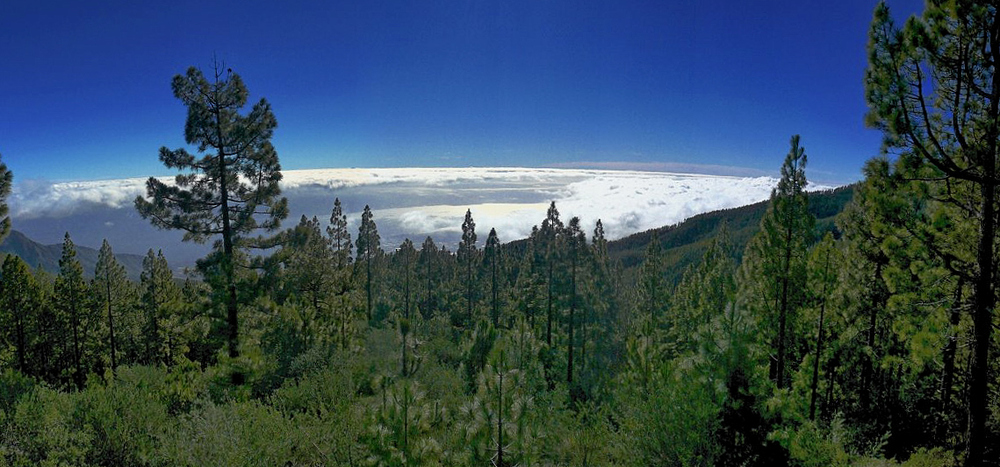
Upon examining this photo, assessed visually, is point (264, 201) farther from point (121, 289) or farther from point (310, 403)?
point (121, 289)

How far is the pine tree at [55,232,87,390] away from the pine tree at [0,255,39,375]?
57.6 inches

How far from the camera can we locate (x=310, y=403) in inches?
474

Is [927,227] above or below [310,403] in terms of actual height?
above

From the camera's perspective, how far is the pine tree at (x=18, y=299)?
29.5 metres

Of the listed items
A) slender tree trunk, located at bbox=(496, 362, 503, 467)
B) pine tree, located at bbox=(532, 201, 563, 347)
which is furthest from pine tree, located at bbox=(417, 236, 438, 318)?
slender tree trunk, located at bbox=(496, 362, 503, 467)

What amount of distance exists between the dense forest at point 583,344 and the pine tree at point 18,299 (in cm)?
23

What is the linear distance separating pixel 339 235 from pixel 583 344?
31.9 m

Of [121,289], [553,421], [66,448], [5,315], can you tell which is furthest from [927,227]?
[121,289]

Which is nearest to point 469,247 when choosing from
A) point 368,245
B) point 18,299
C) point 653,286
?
point 368,245

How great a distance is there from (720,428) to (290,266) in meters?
17.8

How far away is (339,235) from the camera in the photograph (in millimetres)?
51812

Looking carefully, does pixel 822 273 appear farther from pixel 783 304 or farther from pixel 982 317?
pixel 982 317

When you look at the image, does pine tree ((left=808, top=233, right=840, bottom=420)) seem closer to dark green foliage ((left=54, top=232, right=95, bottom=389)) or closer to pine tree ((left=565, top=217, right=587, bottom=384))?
pine tree ((left=565, top=217, right=587, bottom=384))

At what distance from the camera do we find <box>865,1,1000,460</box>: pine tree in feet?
25.9
